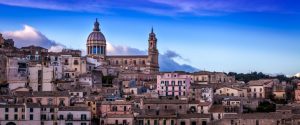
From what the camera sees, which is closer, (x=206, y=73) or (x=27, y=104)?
(x=27, y=104)

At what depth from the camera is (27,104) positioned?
50938mm

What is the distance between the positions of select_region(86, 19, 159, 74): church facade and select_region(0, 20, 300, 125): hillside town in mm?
7077

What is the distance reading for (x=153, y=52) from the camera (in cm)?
9725

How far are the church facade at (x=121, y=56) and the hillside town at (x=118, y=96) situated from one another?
23.2ft

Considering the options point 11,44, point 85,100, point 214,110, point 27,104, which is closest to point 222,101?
point 214,110

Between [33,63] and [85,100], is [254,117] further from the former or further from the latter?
[33,63]

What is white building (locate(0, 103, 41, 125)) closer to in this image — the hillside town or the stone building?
the hillside town

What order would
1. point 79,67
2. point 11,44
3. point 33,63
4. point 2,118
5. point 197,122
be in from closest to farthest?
point 2,118 → point 197,122 → point 33,63 → point 79,67 → point 11,44

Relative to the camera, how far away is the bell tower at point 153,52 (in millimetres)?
95069

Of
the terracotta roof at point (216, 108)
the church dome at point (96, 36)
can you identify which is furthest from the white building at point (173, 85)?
the church dome at point (96, 36)

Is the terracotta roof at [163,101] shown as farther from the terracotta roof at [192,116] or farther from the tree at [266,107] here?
the tree at [266,107]

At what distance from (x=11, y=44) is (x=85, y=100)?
26.9m

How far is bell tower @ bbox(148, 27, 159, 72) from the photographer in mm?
95069

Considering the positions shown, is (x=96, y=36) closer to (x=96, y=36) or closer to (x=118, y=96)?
(x=96, y=36)
